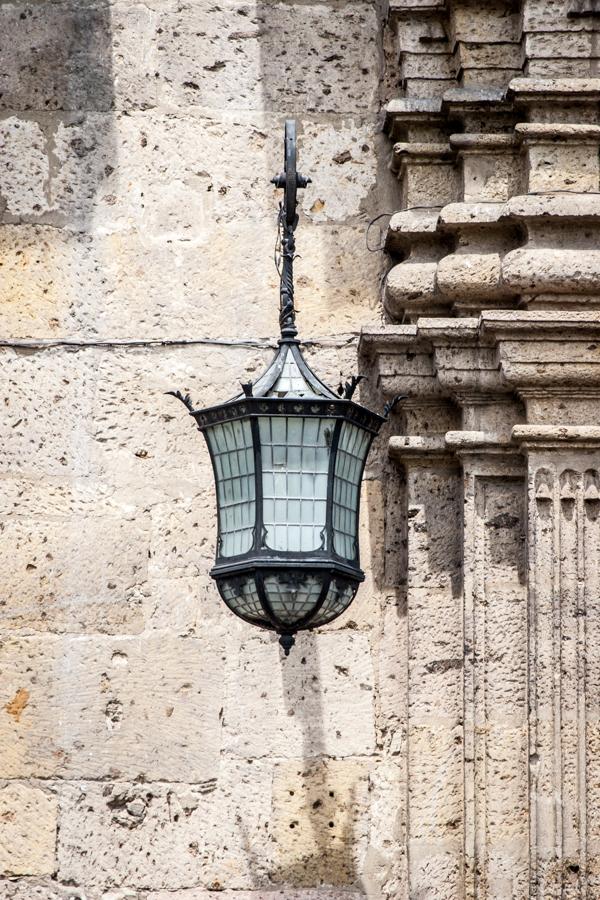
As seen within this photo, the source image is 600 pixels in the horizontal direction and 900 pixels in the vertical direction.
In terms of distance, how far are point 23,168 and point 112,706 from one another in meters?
1.36

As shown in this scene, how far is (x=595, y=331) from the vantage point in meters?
4.43

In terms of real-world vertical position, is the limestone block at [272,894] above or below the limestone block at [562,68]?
below

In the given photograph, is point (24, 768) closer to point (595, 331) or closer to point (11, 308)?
point (11, 308)

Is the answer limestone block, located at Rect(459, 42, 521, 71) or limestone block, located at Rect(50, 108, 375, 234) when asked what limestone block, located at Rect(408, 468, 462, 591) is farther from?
limestone block, located at Rect(459, 42, 521, 71)

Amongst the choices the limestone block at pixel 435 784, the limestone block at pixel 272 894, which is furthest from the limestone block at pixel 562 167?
the limestone block at pixel 272 894

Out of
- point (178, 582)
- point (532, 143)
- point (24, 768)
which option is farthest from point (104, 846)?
point (532, 143)

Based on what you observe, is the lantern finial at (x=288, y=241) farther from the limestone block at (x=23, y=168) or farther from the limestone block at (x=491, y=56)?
the limestone block at (x=23, y=168)

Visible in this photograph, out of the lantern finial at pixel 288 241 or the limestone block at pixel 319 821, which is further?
the limestone block at pixel 319 821

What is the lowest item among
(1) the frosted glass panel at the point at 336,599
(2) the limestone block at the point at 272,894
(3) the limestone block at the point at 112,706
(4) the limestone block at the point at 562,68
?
(2) the limestone block at the point at 272,894

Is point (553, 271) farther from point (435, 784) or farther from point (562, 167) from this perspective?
point (435, 784)

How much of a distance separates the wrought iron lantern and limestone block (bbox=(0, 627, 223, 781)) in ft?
1.80

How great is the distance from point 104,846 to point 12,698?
40 cm

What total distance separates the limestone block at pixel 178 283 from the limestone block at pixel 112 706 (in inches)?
30.2

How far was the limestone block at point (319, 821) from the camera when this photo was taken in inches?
175
